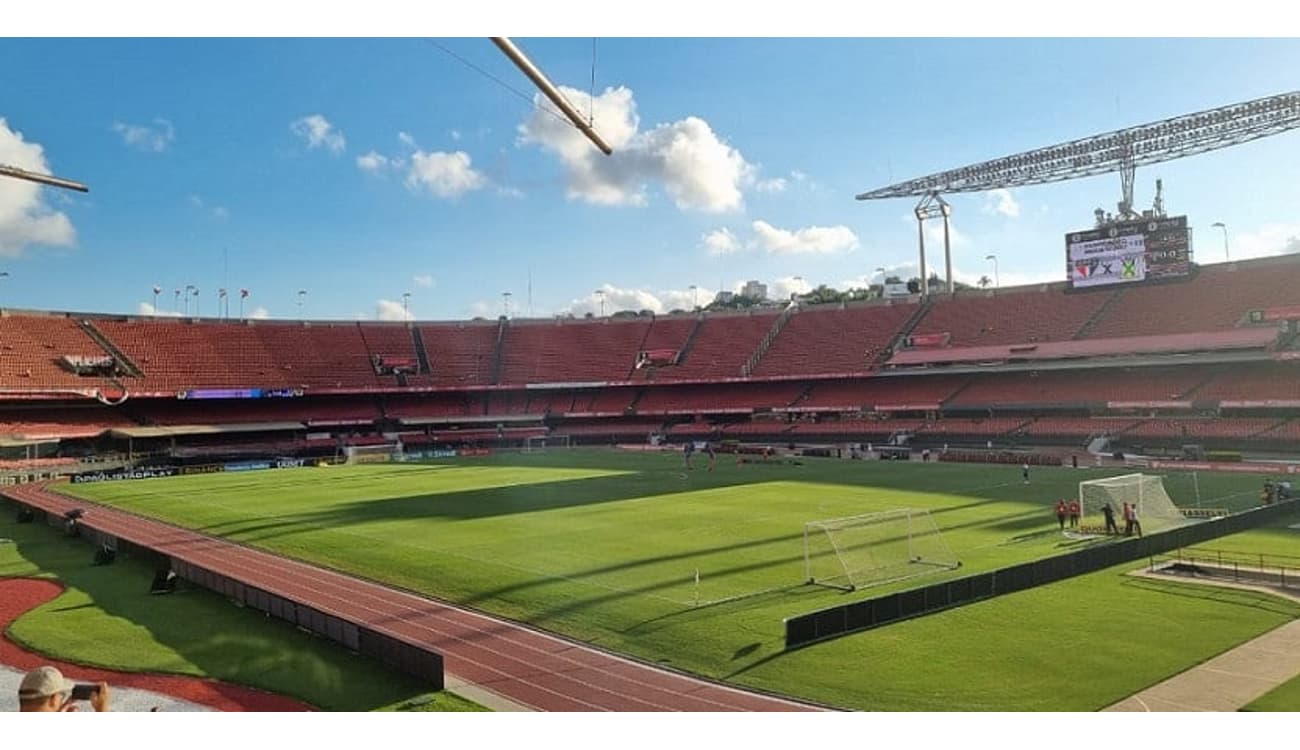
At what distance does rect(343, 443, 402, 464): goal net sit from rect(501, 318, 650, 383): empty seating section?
16.4m

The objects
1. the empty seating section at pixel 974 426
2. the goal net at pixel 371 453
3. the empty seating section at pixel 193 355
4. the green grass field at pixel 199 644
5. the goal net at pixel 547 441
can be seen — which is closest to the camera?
the green grass field at pixel 199 644

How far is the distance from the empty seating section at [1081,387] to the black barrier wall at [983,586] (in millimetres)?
34896

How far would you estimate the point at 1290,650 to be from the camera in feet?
52.0

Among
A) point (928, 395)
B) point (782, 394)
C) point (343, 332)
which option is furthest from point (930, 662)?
point (343, 332)

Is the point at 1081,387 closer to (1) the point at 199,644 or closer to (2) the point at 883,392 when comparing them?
(2) the point at 883,392

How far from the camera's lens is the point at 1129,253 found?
2399 inches

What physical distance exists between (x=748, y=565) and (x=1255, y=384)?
149ft

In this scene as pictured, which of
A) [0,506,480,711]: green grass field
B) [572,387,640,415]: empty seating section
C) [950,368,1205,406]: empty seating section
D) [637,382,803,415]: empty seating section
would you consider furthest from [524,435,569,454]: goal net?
[0,506,480,711]: green grass field

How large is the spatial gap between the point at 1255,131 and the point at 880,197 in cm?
2979

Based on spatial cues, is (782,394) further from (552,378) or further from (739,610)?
(739,610)

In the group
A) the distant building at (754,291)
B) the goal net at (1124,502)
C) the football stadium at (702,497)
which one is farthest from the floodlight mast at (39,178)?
the distant building at (754,291)

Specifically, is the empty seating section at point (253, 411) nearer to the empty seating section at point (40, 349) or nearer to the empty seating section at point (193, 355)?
the empty seating section at point (193, 355)

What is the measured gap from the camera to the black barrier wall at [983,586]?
684 inches

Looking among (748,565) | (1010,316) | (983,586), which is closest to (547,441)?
(1010,316)
